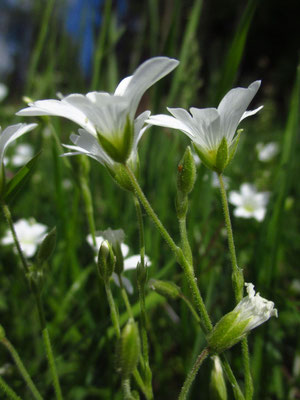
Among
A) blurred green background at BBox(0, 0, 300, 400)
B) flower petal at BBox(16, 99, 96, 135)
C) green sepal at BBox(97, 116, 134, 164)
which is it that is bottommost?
blurred green background at BBox(0, 0, 300, 400)

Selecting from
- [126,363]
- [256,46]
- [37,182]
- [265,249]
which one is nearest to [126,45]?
[37,182]

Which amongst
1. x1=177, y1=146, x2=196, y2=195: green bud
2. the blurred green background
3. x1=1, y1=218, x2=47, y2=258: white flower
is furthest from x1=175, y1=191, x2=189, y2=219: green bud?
x1=1, y1=218, x2=47, y2=258: white flower

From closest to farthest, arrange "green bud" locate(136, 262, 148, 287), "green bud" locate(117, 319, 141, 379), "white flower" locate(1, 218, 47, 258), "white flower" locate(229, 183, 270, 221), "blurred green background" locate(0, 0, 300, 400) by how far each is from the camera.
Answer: "green bud" locate(117, 319, 141, 379), "green bud" locate(136, 262, 148, 287), "blurred green background" locate(0, 0, 300, 400), "white flower" locate(1, 218, 47, 258), "white flower" locate(229, 183, 270, 221)

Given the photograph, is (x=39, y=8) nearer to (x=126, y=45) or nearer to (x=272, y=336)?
(x=126, y=45)

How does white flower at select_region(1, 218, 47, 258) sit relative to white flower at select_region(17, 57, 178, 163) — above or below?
below

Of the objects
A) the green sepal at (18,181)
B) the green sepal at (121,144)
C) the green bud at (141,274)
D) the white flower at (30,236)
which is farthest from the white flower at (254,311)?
the white flower at (30,236)

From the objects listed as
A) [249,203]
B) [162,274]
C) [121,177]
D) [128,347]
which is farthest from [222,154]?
[249,203]

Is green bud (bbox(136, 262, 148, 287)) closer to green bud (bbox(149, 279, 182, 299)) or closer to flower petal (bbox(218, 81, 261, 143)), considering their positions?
green bud (bbox(149, 279, 182, 299))
